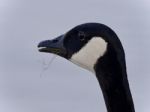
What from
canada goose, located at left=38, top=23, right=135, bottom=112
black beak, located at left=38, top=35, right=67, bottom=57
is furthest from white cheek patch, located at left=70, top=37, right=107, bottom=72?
black beak, located at left=38, top=35, right=67, bottom=57

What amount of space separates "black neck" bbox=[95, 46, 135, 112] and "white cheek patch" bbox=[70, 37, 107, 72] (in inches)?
1.7

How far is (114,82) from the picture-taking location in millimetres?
4457

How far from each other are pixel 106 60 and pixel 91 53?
14 cm

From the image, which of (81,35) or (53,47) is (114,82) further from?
(53,47)

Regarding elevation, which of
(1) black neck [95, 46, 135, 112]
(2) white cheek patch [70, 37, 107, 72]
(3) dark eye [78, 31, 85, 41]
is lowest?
(1) black neck [95, 46, 135, 112]

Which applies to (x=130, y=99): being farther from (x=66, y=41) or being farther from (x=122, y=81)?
(x=66, y=41)

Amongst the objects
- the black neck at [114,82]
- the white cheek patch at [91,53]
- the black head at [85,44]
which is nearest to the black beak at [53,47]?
the black head at [85,44]

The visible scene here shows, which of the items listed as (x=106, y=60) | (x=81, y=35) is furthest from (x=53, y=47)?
(x=106, y=60)

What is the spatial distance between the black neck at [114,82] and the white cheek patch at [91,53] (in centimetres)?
4

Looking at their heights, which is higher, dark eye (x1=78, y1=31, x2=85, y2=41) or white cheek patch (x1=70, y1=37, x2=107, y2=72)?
dark eye (x1=78, y1=31, x2=85, y2=41)

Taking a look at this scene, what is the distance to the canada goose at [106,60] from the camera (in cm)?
440

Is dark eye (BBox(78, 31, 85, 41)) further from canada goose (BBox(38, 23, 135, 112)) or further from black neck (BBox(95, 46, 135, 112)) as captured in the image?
black neck (BBox(95, 46, 135, 112))

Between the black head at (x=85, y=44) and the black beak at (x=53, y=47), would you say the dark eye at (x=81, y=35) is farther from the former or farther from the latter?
the black beak at (x=53, y=47)

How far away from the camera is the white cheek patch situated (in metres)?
4.45
